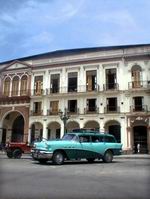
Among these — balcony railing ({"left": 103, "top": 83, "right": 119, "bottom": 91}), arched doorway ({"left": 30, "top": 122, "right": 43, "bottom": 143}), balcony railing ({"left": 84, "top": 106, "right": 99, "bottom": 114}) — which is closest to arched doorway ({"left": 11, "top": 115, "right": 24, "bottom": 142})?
arched doorway ({"left": 30, "top": 122, "right": 43, "bottom": 143})

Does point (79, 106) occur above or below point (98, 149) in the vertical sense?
above

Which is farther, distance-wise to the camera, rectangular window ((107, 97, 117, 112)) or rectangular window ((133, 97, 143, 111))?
rectangular window ((107, 97, 117, 112))

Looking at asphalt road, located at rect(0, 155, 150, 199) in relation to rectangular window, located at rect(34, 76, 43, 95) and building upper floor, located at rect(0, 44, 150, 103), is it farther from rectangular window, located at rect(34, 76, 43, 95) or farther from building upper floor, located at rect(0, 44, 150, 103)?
rectangular window, located at rect(34, 76, 43, 95)

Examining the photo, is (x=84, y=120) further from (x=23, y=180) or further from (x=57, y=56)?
(x=23, y=180)

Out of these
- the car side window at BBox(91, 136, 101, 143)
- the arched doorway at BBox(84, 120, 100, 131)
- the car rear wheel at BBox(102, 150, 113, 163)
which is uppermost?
the arched doorway at BBox(84, 120, 100, 131)

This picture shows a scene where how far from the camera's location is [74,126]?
41.8 metres

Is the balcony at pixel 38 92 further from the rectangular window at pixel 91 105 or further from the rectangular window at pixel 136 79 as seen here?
the rectangular window at pixel 136 79

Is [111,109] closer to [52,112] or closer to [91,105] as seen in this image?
[91,105]

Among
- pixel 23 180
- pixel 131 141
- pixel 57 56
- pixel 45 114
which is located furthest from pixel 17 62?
pixel 23 180

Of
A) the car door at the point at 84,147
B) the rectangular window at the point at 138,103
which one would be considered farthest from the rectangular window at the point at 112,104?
the car door at the point at 84,147

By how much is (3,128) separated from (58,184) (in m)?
36.7

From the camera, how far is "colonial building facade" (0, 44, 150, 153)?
37.9 meters

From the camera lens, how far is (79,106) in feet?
132

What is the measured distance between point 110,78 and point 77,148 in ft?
75.0
